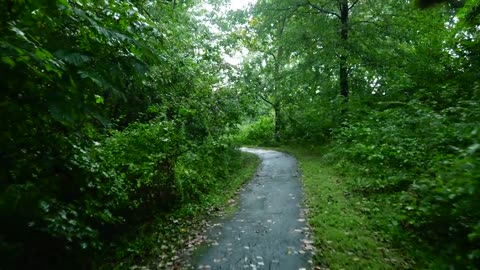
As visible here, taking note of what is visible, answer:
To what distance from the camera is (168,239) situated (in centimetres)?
641

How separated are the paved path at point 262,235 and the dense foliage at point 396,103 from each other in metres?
1.61

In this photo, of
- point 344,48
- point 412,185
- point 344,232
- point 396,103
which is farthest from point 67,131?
point 344,48

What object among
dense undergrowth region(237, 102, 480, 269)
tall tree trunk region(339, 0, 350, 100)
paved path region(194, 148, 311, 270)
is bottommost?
paved path region(194, 148, 311, 270)

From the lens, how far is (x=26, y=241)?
3.97 m

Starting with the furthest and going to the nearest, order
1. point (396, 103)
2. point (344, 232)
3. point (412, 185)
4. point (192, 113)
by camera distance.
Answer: point (396, 103), point (192, 113), point (344, 232), point (412, 185)

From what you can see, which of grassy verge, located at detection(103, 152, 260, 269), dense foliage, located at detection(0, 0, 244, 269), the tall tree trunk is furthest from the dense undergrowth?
dense foliage, located at detection(0, 0, 244, 269)

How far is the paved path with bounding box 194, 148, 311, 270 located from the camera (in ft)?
17.4

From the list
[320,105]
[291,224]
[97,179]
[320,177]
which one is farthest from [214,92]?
[97,179]

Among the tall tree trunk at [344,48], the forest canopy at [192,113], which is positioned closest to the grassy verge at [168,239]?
the forest canopy at [192,113]

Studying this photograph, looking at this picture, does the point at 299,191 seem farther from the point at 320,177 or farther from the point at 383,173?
the point at 383,173

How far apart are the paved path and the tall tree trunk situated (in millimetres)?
7116

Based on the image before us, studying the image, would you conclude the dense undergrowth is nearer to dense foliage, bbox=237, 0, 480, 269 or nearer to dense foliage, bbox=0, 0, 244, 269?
dense foliage, bbox=237, 0, 480, 269

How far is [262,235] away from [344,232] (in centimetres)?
151

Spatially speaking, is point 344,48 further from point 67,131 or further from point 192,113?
point 67,131
